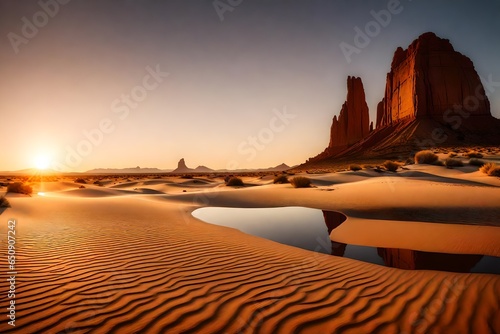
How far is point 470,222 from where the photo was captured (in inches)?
309

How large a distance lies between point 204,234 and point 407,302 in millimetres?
5096

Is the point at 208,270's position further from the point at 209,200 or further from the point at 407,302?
the point at 209,200

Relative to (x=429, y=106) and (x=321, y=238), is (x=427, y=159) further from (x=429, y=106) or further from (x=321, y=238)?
(x=429, y=106)

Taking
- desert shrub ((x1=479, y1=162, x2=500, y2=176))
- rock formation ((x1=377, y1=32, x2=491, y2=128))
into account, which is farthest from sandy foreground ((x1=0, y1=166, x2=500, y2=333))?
rock formation ((x1=377, y1=32, x2=491, y2=128))

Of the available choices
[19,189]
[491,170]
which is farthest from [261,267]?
[491,170]

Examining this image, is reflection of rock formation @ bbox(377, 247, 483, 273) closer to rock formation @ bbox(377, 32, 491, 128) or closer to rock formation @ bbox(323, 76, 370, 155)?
rock formation @ bbox(377, 32, 491, 128)

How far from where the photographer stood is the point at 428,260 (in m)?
4.95

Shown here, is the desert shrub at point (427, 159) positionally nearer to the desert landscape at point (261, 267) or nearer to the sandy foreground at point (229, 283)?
the desert landscape at point (261, 267)

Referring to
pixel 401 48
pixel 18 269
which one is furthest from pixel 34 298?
pixel 401 48

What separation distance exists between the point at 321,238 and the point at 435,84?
75039 mm

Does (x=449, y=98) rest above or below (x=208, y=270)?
above

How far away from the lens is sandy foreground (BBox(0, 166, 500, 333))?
278 centimetres

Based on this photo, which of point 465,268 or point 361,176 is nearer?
point 465,268

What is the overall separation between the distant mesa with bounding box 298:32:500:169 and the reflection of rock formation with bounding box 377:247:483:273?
1810 inches
